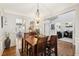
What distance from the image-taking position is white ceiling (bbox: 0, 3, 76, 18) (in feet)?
6.03

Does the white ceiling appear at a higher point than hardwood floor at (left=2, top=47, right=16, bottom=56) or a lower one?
higher

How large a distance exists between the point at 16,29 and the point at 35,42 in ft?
1.24

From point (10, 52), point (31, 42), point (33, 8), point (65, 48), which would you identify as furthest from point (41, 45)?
point (33, 8)

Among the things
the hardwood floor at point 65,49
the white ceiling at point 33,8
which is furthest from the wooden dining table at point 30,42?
the white ceiling at point 33,8

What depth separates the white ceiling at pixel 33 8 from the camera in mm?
1839

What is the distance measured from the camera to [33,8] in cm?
186

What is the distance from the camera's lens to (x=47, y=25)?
1.85 metres

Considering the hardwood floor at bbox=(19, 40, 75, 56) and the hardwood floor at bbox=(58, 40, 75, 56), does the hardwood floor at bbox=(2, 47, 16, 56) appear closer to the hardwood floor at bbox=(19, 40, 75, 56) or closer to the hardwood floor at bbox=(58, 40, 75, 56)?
the hardwood floor at bbox=(19, 40, 75, 56)

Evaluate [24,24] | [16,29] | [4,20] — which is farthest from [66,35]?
[4,20]

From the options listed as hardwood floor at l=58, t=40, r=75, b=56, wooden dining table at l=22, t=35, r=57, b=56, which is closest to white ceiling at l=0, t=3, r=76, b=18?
wooden dining table at l=22, t=35, r=57, b=56

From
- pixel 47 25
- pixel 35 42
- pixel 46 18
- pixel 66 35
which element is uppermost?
pixel 46 18

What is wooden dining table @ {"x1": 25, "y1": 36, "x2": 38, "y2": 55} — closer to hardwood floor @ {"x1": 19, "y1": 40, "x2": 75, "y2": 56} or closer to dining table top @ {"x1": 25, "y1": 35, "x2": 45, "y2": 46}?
dining table top @ {"x1": 25, "y1": 35, "x2": 45, "y2": 46}

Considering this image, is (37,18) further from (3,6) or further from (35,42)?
(3,6)

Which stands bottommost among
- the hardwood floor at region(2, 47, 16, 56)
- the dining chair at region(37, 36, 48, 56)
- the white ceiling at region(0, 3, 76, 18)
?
the hardwood floor at region(2, 47, 16, 56)
